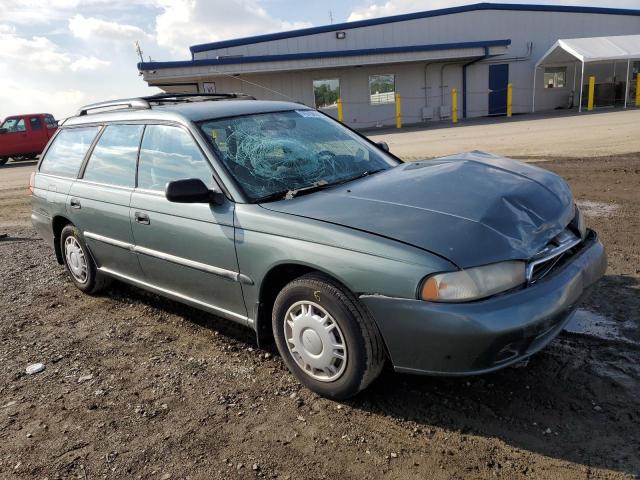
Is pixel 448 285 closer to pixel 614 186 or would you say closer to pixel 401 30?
pixel 614 186

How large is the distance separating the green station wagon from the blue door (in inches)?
1018

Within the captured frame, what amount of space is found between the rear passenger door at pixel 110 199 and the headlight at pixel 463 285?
253cm

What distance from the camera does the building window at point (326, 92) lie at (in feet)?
83.5

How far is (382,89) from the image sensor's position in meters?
26.4

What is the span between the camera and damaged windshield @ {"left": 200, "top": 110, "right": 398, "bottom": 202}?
327cm

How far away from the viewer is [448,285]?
2.35 m

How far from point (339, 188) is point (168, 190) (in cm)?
105

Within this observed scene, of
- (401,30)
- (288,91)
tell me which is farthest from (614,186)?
(401,30)

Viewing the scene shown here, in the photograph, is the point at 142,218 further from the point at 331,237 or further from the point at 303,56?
the point at 303,56

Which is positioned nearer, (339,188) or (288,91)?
(339,188)

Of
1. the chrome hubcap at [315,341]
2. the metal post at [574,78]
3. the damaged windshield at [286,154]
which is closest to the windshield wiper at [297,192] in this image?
the damaged windshield at [286,154]

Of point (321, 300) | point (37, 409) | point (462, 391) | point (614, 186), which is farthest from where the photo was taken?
point (614, 186)

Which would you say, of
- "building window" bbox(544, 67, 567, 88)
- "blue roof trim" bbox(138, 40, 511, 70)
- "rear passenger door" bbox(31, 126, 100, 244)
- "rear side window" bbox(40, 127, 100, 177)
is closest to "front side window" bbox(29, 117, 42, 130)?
"blue roof trim" bbox(138, 40, 511, 70)

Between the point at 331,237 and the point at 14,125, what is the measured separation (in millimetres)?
Result: 22909
